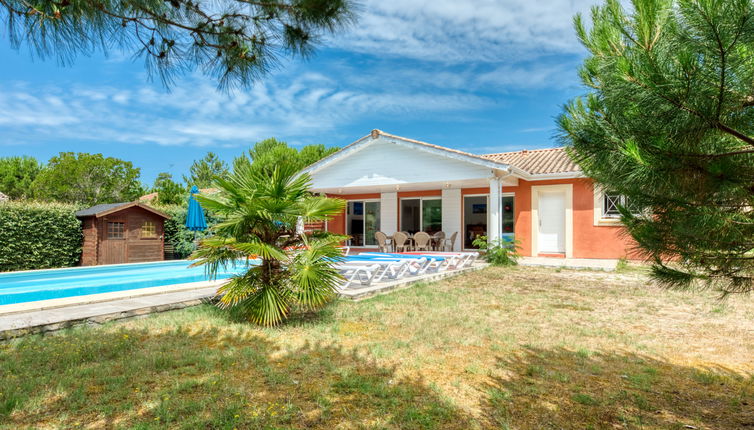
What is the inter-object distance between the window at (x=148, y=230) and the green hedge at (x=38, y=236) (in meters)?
2.03

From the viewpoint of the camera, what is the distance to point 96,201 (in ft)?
102

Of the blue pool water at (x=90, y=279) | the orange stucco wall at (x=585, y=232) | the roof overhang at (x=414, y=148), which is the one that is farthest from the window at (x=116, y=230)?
the orange stucco wall at (x=585, y=232)

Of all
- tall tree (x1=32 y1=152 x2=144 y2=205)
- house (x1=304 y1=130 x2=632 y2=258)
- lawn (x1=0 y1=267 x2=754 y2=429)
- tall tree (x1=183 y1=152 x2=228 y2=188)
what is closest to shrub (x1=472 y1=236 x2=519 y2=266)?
house (x1=304 y1=130 x2=632 y2=258)

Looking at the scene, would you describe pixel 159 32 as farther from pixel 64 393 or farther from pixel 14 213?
pixel 14 213

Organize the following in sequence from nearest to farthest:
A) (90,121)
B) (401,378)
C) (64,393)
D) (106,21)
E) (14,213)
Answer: (106,21) < (64,393) < (401,378) < (14,213) < (90,121)

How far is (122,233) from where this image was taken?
603 inches

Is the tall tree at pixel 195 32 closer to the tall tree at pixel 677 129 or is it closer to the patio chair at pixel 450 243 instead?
the tall tree at pixel 677 129

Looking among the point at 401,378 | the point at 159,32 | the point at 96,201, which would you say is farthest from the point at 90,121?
the point at 401,378

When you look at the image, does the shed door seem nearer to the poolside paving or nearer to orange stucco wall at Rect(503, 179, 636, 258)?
the poolside paving

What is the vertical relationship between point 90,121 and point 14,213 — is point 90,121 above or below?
above

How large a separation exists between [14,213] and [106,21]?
13.9 m

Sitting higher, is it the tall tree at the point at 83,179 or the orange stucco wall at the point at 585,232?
A: the tall tree at the point at 83,179

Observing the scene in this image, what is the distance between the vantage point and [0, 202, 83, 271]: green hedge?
42.2 feet

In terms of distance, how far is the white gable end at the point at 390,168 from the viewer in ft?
50.3
